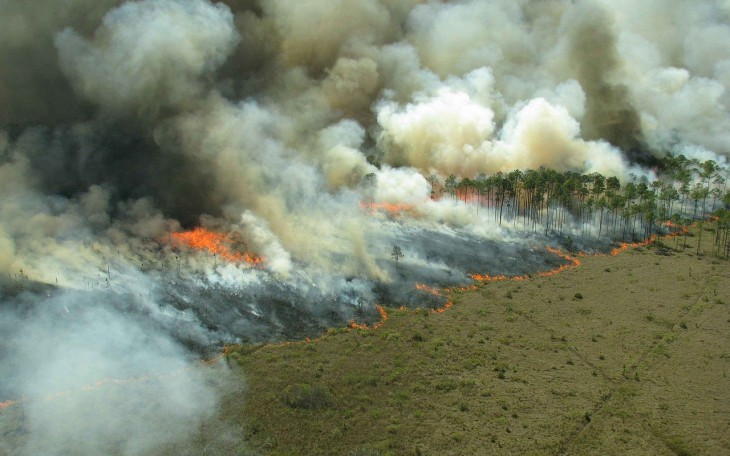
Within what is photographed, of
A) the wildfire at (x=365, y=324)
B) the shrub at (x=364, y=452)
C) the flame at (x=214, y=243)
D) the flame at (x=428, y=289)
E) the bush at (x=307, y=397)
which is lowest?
the shrub at (x=364, y=452)

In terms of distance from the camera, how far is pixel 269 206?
71938 mm

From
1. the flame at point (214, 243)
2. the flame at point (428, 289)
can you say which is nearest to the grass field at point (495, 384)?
the flame at point (428, 289)

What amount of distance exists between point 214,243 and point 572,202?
55137 millimetres

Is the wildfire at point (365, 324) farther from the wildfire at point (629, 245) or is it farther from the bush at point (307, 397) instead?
the wildfire at point (629, 245)

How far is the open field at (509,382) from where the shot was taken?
3666 cm

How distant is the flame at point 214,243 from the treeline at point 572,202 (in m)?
38.0

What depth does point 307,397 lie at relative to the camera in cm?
3984

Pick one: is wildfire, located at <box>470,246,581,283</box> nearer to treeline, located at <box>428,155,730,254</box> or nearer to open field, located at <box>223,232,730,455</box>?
open field, located at <box>223,232,730,455</box>

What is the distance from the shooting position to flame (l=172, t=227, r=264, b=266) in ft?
208

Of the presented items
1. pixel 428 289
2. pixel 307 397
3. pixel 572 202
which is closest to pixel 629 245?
pixel 572 202

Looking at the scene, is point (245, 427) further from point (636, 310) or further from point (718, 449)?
point (636, 310)

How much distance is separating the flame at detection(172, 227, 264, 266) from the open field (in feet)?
57.6

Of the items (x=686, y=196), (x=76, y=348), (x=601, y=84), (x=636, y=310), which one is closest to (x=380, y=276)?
(x=636, y=310)

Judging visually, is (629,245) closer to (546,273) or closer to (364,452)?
(546,273)
